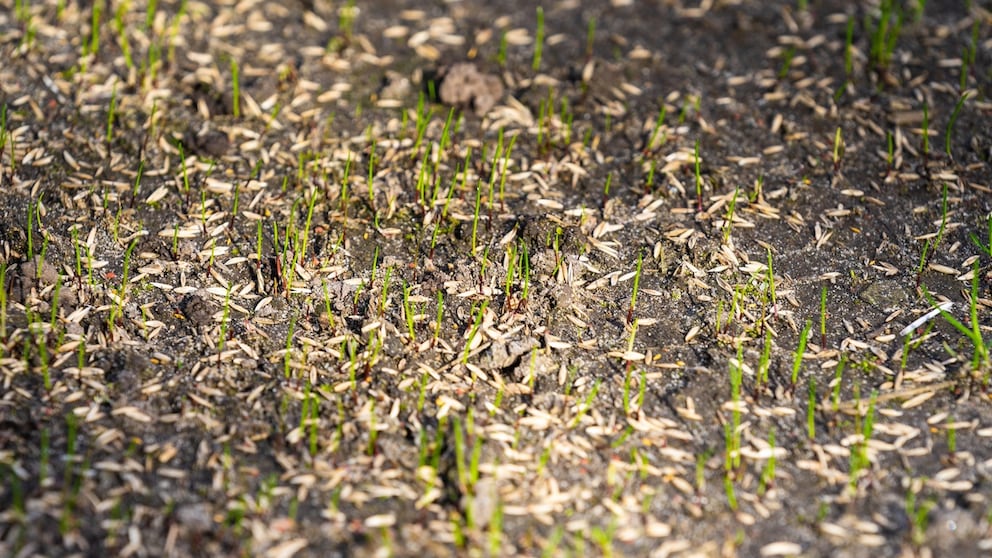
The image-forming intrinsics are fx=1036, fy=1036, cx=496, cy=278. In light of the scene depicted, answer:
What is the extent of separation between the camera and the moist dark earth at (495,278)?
Answer: 3.97 m

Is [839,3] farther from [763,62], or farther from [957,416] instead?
[957,416]

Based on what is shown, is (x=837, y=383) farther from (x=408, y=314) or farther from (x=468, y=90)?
(x=468, y=90)

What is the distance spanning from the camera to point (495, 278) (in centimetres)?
495

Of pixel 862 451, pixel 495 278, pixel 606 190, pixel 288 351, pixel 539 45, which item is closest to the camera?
pixel 862 451

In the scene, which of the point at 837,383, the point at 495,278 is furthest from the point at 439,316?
the point at 837,383

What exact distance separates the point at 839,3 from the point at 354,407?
4.38 m

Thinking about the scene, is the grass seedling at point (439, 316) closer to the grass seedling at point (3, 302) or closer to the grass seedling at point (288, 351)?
the grass seedling at point (288, 351)

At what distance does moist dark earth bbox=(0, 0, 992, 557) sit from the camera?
3.97 metres

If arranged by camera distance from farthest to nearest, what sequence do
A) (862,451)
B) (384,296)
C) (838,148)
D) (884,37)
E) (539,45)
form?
(884,37) < (539,45) < (838,148) < (384,296) < (862,451)

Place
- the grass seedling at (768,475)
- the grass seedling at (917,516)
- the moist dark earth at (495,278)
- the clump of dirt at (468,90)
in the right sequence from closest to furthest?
the grass seedling at (917,516) → the moist dark earth at (495,278) → the grass seedling at (768,475) → the clump of dirt at (468,90)

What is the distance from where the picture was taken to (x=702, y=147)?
571cm

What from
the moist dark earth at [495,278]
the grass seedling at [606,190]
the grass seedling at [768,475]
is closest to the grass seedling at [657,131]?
the moist dark earth at [495,278]

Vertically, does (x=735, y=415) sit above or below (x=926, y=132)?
below

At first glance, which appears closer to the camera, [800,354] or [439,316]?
[800,354]
